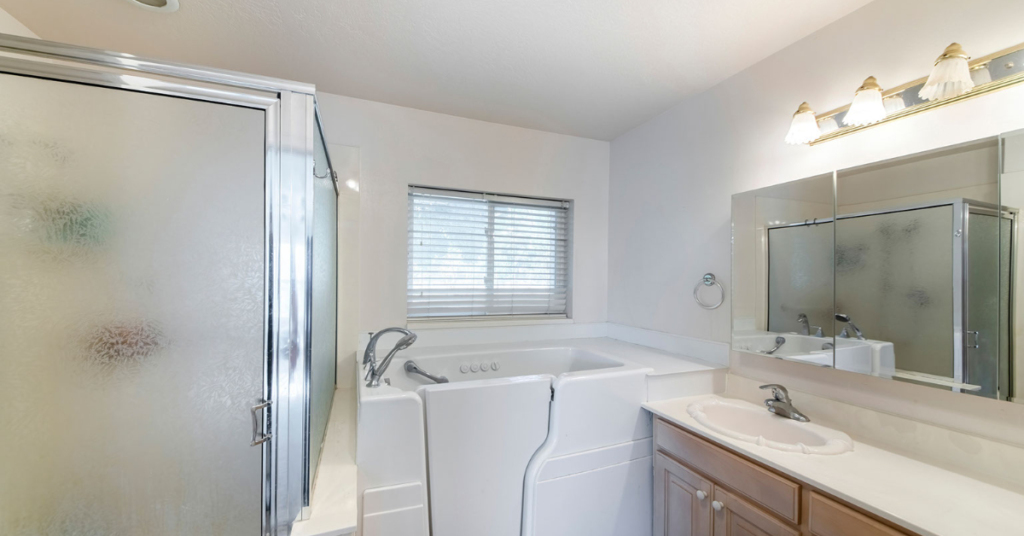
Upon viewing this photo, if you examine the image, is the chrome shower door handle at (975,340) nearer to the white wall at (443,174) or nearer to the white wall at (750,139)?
the white wall at (750,139)

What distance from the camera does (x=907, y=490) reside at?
3.49ft

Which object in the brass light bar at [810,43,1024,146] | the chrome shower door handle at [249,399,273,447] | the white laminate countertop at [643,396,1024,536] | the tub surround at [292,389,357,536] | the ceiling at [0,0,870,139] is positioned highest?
the ceiling at [0,0,870,139]

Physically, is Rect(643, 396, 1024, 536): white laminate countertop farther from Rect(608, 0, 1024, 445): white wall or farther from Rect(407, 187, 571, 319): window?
Rect(407, 187, 571, 319): window

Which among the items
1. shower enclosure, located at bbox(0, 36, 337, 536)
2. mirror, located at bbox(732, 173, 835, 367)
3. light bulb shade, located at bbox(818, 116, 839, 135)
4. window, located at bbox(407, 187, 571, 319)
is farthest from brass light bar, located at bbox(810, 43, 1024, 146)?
shower enclosure, located at bbox(0, 36, 337, 536)

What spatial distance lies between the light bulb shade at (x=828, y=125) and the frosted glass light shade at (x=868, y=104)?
122mm

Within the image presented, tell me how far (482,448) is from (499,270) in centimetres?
144

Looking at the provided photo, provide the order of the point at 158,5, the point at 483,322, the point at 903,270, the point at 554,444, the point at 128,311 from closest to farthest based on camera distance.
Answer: the point at 128,311, the point at 903,270, the point at 158,5, the point at 554,444, the point at 483,322

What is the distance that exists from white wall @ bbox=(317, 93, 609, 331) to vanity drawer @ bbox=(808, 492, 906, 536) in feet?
6.14

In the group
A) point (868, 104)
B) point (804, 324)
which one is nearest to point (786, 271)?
point (804, 324)

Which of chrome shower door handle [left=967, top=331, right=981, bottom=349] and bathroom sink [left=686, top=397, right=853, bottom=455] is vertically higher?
chrome shower door handle [left=967, top=331, right=981, bottom=349]

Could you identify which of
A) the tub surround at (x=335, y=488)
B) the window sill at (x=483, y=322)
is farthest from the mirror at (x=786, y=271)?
the tub surround at (x=335, y=488)

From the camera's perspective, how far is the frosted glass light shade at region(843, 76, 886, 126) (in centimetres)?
136

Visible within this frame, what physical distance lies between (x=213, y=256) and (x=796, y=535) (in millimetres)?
1922

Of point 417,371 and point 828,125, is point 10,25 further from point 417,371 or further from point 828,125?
point 828,125
